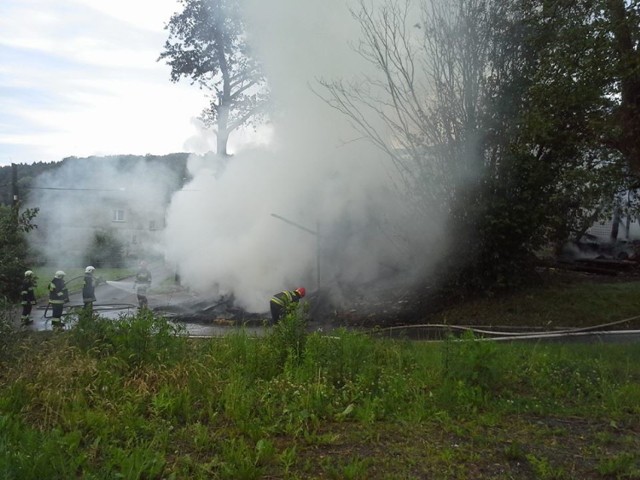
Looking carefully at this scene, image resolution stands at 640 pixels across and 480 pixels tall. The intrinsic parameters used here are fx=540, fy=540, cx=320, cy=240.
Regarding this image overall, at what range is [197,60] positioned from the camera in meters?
19.6

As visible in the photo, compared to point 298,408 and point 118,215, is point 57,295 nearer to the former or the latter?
point 298,408

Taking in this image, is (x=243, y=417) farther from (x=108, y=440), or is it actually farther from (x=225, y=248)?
(x=225, y=248)

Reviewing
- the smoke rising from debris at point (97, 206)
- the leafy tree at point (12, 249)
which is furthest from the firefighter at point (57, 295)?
the smoke rising from debris at point (97, 206)

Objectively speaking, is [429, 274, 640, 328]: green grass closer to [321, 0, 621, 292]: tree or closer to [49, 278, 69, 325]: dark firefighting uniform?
[321, 0, 621, 292]: tree

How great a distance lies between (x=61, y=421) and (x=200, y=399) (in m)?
1.04

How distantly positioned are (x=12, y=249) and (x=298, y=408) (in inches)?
514

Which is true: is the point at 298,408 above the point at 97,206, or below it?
below

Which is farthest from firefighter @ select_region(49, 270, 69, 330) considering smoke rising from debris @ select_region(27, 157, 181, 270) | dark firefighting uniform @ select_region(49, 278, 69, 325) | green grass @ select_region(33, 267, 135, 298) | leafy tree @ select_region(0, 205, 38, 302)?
smoke rising from debris @ select_region(27, 157, 181, 270)

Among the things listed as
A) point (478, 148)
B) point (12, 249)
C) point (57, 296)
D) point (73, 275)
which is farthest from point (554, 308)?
point (73, 275)

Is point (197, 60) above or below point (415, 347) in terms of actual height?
above

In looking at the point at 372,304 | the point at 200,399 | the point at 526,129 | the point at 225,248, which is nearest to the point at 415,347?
the point at 200,399

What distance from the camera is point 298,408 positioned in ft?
13.9

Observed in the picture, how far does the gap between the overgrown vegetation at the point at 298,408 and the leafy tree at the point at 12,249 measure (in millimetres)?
9595

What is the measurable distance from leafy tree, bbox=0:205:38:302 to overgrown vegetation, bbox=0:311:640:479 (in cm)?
960
